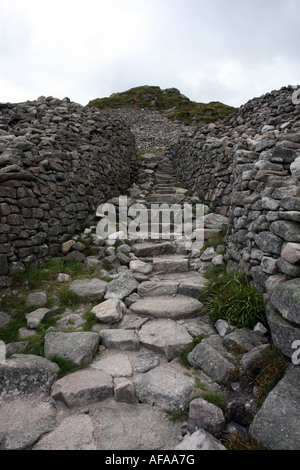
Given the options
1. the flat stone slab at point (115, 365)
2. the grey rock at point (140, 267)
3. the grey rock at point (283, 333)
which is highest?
the grey rock at point (283, 333)

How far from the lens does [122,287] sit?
6.41 m

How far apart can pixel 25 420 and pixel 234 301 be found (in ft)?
12.1

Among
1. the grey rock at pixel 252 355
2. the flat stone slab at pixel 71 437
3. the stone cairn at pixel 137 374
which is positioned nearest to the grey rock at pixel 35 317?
the stone cairn at pixel 137 374

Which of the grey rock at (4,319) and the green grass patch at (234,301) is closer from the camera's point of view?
the green grass patch at (234,301)

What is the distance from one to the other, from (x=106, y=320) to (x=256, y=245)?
133 inches

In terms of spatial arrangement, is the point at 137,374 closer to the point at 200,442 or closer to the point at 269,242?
the point at 200,442

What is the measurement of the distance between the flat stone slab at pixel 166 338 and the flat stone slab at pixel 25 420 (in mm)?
1771

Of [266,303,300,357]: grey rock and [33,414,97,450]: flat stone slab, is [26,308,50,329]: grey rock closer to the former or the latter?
[33,414,97,450]: flat stone slab

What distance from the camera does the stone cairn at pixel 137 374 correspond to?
3.01 meters

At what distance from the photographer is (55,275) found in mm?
7000

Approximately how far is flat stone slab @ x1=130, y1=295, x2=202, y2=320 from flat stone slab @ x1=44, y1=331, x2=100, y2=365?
4.06 ft

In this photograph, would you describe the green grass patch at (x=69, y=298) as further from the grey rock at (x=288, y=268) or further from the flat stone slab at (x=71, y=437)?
the grey rock at (x=288, y=268)

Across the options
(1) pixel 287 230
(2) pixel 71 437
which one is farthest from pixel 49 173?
(2) pixel 71 437

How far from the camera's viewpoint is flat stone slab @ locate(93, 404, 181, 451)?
2.97m
